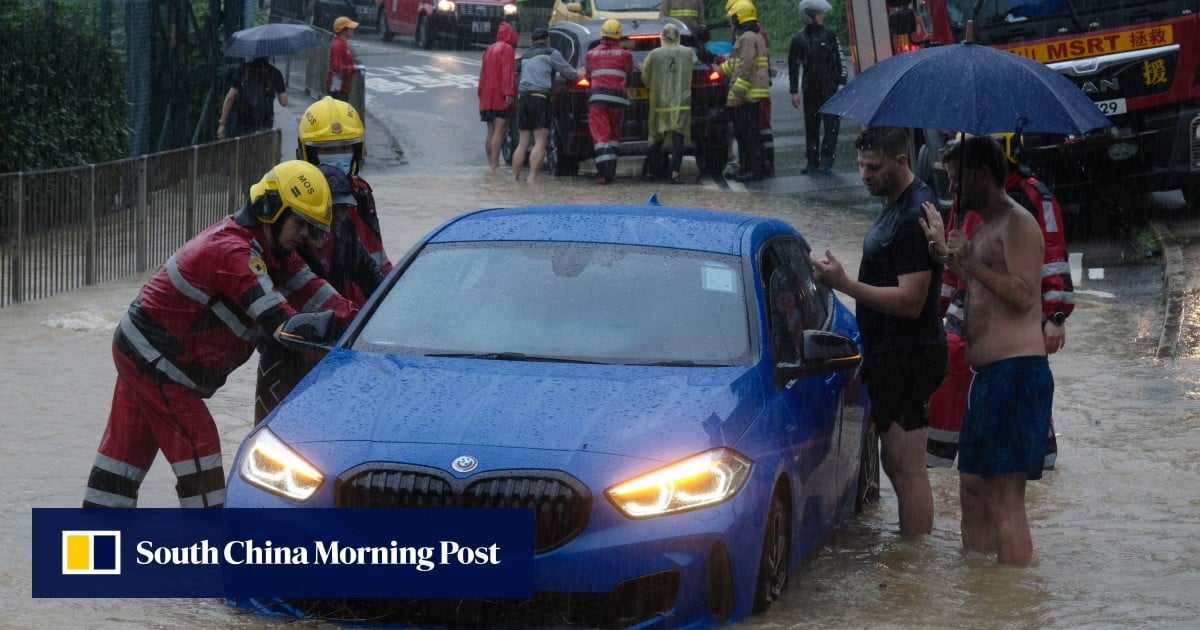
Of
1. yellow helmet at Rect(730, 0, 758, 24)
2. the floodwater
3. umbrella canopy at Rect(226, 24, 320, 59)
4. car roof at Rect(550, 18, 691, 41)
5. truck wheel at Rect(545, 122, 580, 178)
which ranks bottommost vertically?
the floodwater

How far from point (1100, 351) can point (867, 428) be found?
469cm

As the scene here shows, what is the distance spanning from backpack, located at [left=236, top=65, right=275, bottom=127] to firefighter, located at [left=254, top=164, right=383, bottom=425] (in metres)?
11.6

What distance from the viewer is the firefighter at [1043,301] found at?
23.8 ft

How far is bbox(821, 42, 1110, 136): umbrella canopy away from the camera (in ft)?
22.1

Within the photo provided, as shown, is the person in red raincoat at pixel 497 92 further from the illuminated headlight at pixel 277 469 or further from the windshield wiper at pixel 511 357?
the illuminated headlight at pixel 277 469

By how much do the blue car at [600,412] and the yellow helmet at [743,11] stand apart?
1373 cm

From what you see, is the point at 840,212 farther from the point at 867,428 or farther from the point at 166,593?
the point at 166,593

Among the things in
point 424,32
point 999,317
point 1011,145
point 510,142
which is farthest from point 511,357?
point 424,32

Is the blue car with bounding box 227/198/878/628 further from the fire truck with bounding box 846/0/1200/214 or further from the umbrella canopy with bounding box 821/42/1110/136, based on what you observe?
the fire truck with bounding box 846/0/1200/214

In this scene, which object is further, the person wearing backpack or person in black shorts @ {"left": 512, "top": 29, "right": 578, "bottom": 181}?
person in black shorts @ {"left": 512, "top": 29, "right": 578, "bottom": 181}

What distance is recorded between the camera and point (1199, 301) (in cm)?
1287

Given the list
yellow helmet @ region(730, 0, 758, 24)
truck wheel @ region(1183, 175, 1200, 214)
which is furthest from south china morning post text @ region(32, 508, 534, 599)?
yellow helmet @ region(730, 0, 758, 24)

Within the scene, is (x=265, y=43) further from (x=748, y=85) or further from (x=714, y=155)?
(x=714, y=155)

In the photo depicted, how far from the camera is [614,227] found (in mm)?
7098
